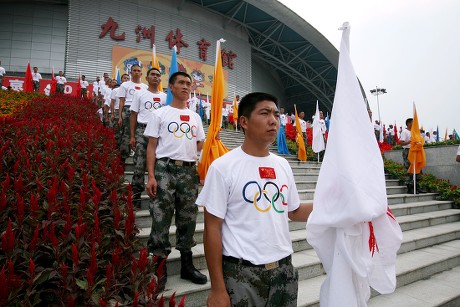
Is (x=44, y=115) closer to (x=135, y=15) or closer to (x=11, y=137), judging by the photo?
(x=11, y=137)

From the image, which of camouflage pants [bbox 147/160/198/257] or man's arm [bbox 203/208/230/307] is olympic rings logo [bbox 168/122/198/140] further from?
man's arm [bbox 203/208/230/307]

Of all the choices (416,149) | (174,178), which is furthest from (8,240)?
(416,149)

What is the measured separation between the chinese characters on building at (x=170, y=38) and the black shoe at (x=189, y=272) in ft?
60.7

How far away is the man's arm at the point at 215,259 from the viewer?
1412 millimetres

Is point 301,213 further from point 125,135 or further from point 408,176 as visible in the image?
point 408,176

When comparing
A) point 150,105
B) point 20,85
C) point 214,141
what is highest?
point 20,85

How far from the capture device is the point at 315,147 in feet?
31.7

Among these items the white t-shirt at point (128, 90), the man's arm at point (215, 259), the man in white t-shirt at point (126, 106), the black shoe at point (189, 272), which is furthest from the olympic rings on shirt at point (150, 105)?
the man's arm at point (215, 259)

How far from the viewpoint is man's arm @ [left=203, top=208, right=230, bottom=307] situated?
1412mm

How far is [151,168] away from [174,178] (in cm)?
21

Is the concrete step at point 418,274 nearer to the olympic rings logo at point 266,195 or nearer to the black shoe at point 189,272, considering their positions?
the black shoe at point 189,272

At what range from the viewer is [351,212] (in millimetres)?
1258

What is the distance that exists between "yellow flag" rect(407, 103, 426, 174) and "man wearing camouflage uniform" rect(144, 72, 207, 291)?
6299 mm

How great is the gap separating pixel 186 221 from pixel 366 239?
1.66 metres
